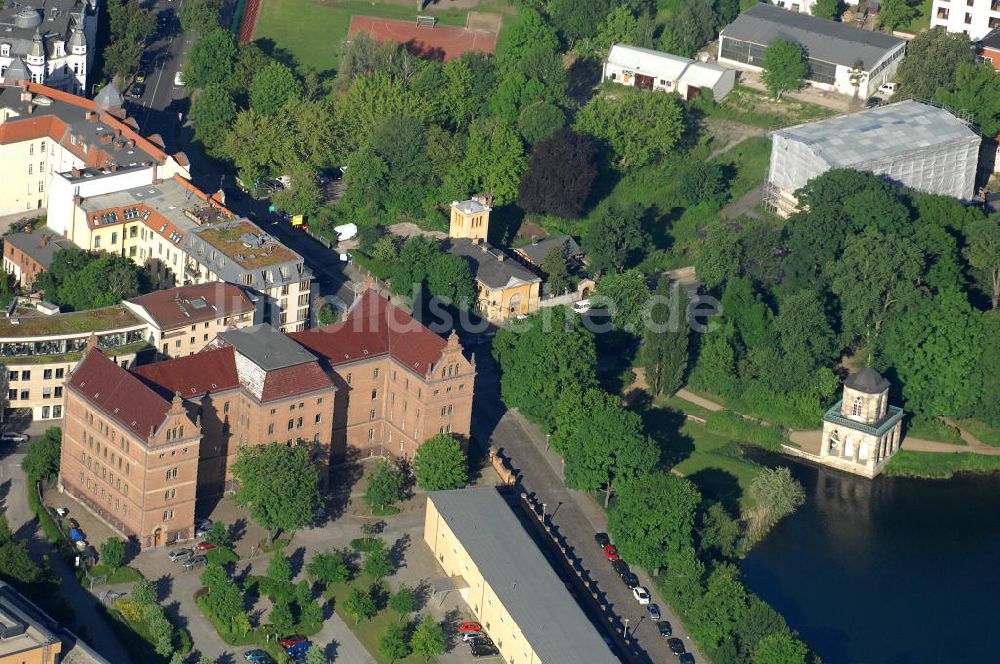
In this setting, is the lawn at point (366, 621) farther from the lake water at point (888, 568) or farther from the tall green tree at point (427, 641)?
the lake water at point (888, 568)

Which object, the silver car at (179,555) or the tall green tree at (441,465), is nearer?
the silver car at (179,555)

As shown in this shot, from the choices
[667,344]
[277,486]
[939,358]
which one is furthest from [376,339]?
[939,358]

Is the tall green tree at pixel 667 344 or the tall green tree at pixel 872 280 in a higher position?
the tall green tree at pixel 872 280

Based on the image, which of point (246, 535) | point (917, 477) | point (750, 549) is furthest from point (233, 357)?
point (917, 477)

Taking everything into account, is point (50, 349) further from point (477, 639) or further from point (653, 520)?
point (653, 520)

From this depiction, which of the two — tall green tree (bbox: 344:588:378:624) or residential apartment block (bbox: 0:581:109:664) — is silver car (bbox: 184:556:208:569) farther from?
residential apartment block (bbox: 0:581:109:664)

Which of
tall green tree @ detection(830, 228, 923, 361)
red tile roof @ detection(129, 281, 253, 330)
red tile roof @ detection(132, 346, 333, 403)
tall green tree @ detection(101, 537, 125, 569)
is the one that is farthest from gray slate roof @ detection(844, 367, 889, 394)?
tall green tree @ detection(101, 537, 125, 569)

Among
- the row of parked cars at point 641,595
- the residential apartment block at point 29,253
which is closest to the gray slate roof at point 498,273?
the row of parked cars at point 641,595

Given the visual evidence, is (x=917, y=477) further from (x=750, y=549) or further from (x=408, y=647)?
(x=408, y=647)
